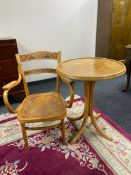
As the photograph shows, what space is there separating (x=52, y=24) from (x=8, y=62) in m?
1.16

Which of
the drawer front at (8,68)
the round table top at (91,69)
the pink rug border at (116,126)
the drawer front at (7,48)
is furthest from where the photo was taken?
the drawer front at (8,68)

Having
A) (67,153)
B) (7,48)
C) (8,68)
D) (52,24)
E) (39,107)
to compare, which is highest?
(52,24)

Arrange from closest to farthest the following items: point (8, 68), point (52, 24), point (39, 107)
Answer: point (39, 107) → point (8, 68) → point (52, 24)

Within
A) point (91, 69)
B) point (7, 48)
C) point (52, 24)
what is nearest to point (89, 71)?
point (91, 69)

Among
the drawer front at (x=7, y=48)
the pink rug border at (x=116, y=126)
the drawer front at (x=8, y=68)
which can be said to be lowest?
the pink rug border at (x=116, y=126)

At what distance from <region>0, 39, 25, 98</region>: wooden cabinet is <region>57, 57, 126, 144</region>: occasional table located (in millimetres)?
949

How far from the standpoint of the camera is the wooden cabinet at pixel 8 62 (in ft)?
7.66

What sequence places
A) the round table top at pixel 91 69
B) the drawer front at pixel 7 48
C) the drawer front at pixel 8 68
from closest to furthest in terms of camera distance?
the round table top at pixel 91 69 → the drawer front at pixel 7 48 → the drawer front at pixel 8 68

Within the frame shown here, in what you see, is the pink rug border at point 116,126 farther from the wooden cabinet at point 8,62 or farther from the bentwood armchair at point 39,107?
the wooden cabinet at point 8,62

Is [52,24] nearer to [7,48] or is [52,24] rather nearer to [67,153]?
[7,48]

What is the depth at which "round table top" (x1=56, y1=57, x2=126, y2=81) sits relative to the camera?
1.46 metres

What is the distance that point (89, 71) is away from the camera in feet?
5.17

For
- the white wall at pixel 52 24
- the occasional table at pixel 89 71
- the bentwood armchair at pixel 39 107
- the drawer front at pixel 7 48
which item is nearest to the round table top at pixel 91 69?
the occasional table at pixel 89 71

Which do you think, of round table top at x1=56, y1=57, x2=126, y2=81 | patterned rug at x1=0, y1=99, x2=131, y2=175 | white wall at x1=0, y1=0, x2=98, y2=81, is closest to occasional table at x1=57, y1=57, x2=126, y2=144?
round table top at x1=56, y1=57, x2=126, y2=81
